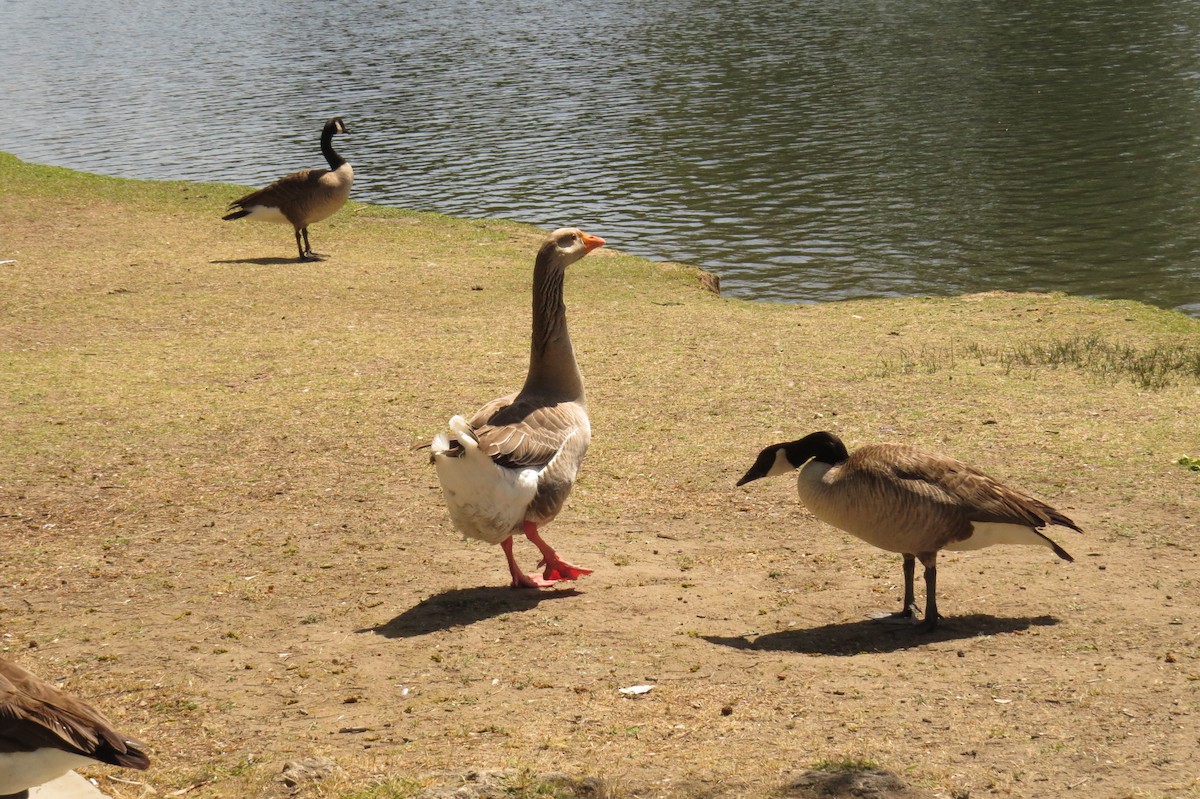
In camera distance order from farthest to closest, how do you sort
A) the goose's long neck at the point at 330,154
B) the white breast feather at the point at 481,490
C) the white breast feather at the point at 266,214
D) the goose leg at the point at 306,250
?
the goose's long neck at the point at 330,154
the white breast feather at the point at 266,214
the goose leg at the point at 306,250
the white breast feather at the point at 481,490

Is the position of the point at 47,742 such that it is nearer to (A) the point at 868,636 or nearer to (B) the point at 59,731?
(B) the point at 59,731

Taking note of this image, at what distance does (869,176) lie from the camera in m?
24.4

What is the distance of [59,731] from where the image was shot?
12.2ft

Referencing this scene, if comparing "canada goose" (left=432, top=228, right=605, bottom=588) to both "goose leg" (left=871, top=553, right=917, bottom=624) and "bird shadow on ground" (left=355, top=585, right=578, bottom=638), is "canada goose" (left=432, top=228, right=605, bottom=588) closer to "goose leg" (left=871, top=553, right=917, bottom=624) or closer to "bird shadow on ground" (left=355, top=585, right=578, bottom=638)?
"bird shadow on ground" (left=355, top=585, right=578, bottom=638)

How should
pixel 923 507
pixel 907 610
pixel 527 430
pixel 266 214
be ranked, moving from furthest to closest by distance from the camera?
pixel 266 214 < pixel 527 430 < pixel 907 610 < pixel 923 507

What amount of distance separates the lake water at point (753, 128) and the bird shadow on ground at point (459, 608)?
37.8ft

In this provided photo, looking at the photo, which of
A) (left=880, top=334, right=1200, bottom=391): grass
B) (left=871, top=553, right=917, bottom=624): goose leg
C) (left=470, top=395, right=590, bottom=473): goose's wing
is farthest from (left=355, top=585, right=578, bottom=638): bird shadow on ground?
(left=880, top=334, right=1200, bottom=391): grass

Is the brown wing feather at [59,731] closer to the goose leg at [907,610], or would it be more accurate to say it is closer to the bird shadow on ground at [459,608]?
the bird shadow on ground at [459,608]

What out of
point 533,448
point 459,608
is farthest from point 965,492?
point 459,608

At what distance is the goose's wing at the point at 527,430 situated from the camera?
20.6 feet

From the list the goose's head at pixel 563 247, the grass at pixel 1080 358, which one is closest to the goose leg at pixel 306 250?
the grass at pixel 1080 358

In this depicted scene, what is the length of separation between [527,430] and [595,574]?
1.10 m

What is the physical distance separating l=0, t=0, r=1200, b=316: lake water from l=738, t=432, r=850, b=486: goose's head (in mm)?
10777

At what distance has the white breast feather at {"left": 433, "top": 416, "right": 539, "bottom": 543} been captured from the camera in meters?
5.98
